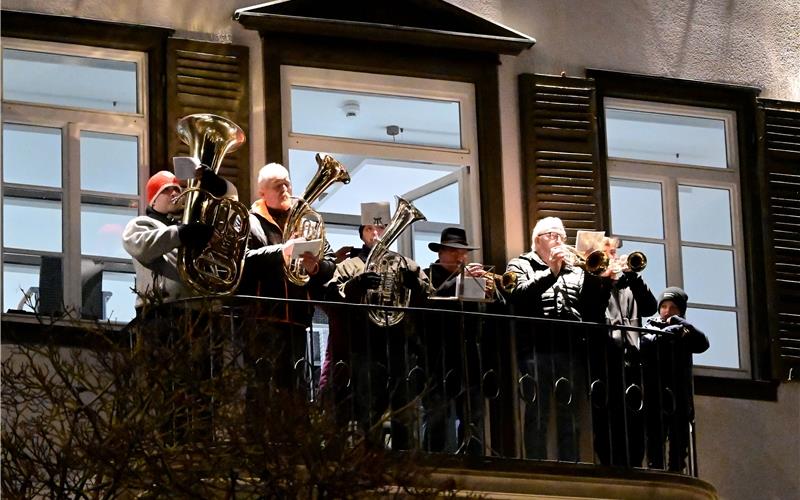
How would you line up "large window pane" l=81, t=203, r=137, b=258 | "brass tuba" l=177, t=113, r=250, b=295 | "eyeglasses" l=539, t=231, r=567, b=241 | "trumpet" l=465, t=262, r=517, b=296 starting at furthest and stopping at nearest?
"large window pane" l=81, t=203, r=137, b=258
"eyeglasses" l=539, t=231, r=567, b=241
"trumpet" l=465, t=262, r=517, b=296
"brass tuba" l=177, t=113, r=250, b=295

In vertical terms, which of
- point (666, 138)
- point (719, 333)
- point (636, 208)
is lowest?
point (719, 333)

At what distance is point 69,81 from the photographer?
48.4 feet

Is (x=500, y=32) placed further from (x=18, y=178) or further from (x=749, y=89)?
(x=18, y=178)

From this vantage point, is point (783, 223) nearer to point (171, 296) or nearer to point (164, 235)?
point (171, 296)

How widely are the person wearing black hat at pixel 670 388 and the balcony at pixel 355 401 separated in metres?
0.01

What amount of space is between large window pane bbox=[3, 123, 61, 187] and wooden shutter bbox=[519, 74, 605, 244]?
3.01 m

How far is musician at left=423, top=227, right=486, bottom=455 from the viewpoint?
13.7 meters

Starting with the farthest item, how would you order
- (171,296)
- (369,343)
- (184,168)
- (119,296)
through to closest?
(119,296), (369,343), (171,296), (184,168)

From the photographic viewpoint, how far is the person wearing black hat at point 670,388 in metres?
14.4

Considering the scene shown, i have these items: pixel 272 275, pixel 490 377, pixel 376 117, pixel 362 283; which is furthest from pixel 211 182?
pixel 376 117

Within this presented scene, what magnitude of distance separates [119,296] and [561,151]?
3.13 meters

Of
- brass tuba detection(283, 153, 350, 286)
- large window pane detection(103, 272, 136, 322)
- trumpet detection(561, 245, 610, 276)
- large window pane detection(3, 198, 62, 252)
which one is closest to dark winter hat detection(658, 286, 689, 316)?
trumpet detection(561, 245, 610, 276)

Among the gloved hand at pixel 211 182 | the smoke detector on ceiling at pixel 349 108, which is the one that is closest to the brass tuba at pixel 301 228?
the gloved hand at pixel 211 182

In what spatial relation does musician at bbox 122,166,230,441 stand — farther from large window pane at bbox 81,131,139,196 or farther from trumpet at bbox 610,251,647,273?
trumpet at bbox 610,251,647,273
